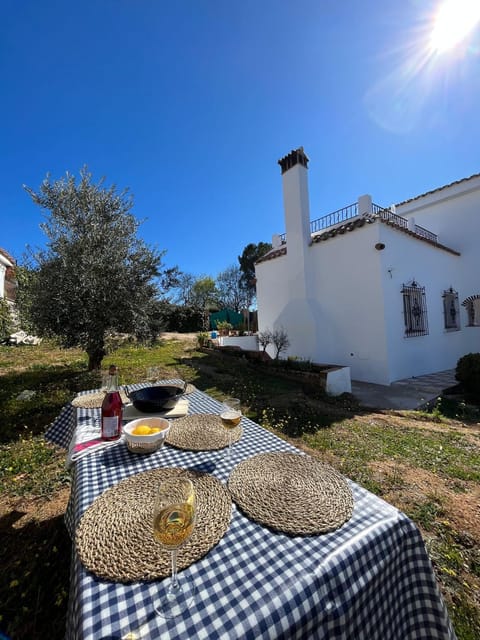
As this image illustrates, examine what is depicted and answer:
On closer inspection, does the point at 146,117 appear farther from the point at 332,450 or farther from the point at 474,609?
the point at 474,609

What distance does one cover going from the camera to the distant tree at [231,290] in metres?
30.3

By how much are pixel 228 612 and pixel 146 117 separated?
8543mm

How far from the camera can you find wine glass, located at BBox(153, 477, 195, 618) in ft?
2.19

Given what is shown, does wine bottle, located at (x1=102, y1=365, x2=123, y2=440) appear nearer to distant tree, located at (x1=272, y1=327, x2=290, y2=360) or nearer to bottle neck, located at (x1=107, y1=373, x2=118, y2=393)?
bottle neck, located at (x1=107, y1=373, x2=118, y2=393)

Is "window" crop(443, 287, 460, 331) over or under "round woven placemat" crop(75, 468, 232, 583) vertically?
over

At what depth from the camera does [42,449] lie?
10.7ft

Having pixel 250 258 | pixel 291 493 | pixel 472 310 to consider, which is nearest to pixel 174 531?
pixel 291 493

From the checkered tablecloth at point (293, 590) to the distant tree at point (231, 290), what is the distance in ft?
96.2

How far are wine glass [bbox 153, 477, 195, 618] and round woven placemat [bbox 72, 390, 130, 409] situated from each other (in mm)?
1421

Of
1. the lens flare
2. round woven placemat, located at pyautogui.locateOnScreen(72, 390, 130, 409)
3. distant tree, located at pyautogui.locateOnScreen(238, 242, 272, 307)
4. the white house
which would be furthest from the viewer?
distant tree, located at pyautogui.locateOnScreen(238, 242, 272, 307)

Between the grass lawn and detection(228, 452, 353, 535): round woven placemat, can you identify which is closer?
detection(228, 452, 353, 535): round woven placemat

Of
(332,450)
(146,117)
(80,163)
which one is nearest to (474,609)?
(332,450)

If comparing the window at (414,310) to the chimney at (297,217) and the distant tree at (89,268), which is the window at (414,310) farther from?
the distant tree at (89,268)

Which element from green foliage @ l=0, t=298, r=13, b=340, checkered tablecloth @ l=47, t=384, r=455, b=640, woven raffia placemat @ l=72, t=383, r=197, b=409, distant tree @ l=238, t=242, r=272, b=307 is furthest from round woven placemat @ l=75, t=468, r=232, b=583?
distant tree @ l=238, t=242, r=272, b=307
